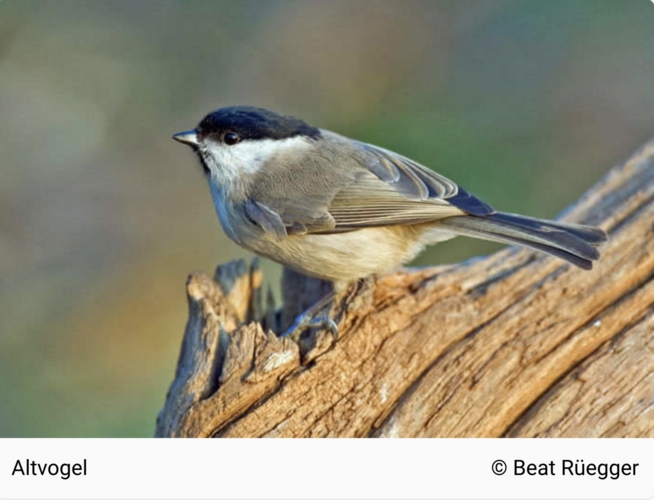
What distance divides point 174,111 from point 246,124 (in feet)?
2.69

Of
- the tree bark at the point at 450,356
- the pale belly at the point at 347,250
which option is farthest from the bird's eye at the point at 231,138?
the tree bark at the point at 450,356

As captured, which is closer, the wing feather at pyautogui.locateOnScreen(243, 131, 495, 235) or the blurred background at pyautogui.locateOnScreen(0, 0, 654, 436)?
the wing feather at pyautogui.locateOnScreen(243, 131, 495, 235)

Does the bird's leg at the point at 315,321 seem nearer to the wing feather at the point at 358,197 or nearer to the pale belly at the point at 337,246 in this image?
the pale belly at the point at 337,246

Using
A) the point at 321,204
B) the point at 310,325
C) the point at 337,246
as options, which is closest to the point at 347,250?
the point at 337,246

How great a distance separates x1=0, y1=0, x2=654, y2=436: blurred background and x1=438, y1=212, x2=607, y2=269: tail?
2.75ft

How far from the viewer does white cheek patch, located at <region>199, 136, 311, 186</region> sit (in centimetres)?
245

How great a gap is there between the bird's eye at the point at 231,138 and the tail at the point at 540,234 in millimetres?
833

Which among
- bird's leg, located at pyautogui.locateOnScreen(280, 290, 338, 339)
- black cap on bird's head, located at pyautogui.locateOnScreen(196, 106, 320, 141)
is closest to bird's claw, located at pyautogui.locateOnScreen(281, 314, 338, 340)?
bird's leg, located at pyautogui.locateOnScreen(280, 290, 338, 339)

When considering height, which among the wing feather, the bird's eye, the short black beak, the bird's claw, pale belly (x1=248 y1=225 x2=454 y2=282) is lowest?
the bird's claw

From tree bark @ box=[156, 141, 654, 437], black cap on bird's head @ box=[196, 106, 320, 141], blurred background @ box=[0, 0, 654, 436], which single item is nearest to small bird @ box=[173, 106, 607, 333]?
black cap on bird's head @ box=[196, 106, 320, 141]

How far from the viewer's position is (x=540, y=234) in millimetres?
2260

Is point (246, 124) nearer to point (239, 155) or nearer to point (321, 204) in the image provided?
point (239, 155)

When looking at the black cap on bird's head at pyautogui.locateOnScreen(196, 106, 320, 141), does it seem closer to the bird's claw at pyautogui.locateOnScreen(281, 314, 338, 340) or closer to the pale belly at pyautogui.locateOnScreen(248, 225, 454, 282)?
the pale belly at pyautogui.locateOnScreen(248, 225, 454, 282)
